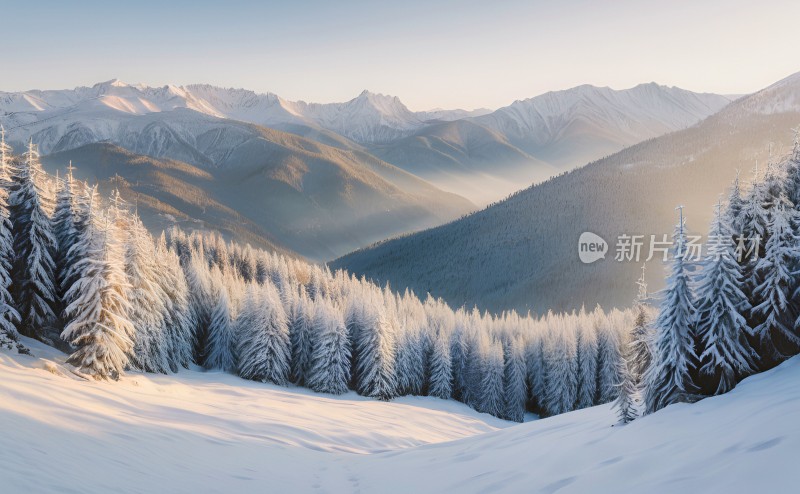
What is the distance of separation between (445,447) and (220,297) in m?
38.5

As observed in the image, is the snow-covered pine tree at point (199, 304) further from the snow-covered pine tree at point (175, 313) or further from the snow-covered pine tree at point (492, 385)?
the snow-covered pine tree at point (492, 385)

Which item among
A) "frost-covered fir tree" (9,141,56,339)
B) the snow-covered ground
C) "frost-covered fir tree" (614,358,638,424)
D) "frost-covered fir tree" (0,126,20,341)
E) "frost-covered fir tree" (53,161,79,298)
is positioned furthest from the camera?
"frost-covered fir tree" (53,161,79,298)

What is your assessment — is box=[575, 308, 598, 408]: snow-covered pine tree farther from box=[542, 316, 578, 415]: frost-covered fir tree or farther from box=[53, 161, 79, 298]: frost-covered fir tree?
box=[53, 161, 79, 298]: frost-covered fir tree

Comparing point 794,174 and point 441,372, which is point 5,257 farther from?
point 441,372

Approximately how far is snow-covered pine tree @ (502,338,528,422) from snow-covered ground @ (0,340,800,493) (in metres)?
42.9

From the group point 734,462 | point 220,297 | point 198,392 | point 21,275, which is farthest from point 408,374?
point 734,462

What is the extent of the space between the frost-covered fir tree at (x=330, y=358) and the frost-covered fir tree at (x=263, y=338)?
3.29 metres

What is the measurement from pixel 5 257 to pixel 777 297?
38598mm

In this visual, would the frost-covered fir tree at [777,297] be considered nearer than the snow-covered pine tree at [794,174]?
Yes

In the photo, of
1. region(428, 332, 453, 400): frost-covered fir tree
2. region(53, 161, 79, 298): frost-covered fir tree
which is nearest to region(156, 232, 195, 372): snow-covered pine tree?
region(53, 161, 79, 298): frost-covered fir tree

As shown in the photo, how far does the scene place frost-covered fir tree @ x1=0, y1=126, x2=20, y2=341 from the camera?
80.5 feet

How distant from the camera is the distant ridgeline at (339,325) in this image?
1517 cm

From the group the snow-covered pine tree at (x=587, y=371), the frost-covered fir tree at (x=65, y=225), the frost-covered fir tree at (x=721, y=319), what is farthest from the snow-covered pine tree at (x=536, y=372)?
the frost-covered fir tree at (x=65, y=225)

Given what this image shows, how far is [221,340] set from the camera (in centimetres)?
4997
